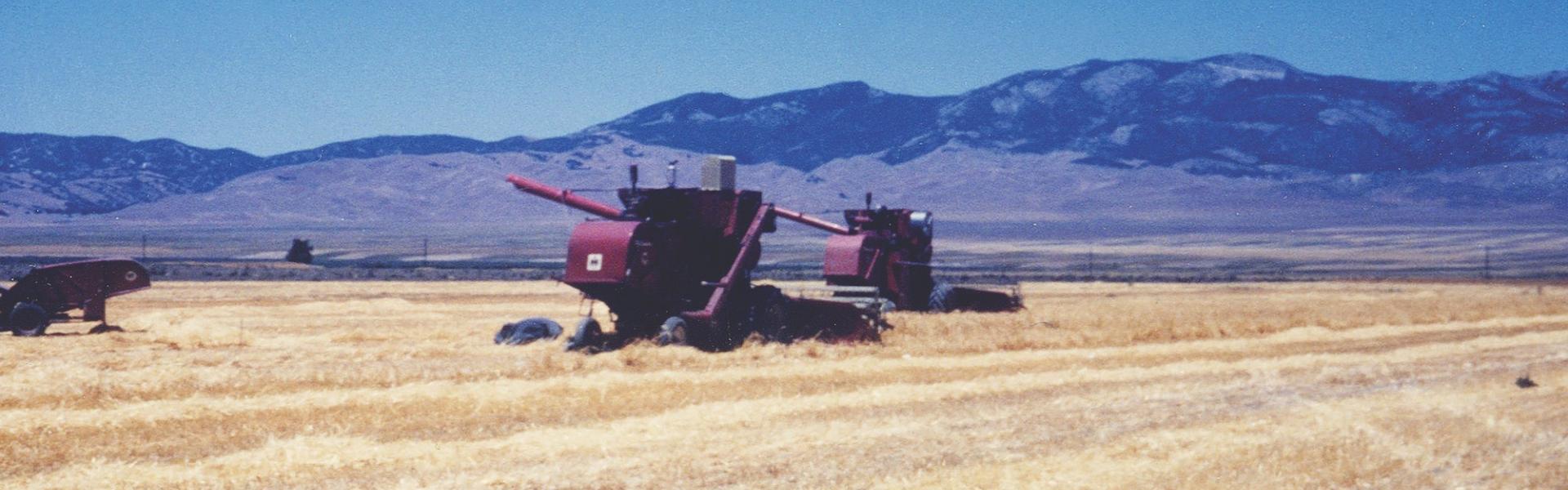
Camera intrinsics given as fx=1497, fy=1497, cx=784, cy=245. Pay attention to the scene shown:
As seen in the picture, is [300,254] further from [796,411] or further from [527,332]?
[796,411]

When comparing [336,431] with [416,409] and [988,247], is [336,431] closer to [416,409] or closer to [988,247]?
[416,409]

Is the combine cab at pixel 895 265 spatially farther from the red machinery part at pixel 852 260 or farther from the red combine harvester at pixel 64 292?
the red combine harvester at pixel 64 292

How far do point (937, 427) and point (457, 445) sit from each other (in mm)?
4495

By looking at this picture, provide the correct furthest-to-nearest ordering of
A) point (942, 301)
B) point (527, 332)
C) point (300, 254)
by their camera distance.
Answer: point (300, 254)
point (942, 301)
point (527, 332)

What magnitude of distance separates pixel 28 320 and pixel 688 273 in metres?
11.9

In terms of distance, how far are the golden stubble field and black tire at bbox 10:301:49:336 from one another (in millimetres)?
581

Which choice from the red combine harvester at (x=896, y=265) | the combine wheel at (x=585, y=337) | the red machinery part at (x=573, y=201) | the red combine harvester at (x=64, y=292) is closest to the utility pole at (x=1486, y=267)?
the red combine harvester at (x=896, y=265)

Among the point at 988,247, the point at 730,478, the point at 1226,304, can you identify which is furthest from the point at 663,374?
the point at 988,247

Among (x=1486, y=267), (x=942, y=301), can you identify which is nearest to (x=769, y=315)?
(x=942, y=301)

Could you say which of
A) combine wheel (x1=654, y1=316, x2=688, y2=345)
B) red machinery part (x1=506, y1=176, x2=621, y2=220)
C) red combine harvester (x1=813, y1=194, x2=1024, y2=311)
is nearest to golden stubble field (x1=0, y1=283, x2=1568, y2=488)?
combine wheel (x1=654, y1=316, x2=688, y2=345)

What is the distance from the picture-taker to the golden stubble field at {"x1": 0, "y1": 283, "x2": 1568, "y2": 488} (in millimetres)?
12047

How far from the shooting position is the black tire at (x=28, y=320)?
26047mm

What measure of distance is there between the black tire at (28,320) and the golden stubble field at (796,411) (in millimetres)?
581

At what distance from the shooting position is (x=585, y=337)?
22.6m
